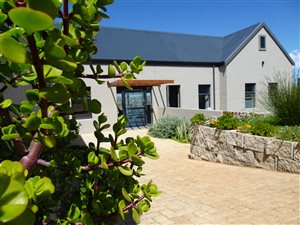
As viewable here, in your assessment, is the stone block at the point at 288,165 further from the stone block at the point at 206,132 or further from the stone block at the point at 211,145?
the stone block at the point at 206,132

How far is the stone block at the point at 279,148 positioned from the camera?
588 centimetres

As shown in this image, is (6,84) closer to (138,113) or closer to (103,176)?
(103,176)

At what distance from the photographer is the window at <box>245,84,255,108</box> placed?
65.5 feet

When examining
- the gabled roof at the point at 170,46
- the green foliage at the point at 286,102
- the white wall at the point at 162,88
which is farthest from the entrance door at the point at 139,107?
the green foliage at the point at 286,102

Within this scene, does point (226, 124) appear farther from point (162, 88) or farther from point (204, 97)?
point (204, 97)

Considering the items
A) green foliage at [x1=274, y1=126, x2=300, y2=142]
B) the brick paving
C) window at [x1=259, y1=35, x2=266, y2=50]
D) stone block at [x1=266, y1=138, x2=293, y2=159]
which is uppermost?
window at [x1=259, y1=35, x2=266, y2=50]

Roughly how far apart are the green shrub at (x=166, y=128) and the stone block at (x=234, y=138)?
599 cm

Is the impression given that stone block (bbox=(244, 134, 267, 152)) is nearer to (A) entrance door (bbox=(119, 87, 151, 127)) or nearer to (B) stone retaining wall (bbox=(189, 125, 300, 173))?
(B) stone retaining wall (bbox=(189, 125, 300, 173))

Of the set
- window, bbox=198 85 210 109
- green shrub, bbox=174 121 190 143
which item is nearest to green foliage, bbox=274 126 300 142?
green shrub, bbox=174 121 190 143

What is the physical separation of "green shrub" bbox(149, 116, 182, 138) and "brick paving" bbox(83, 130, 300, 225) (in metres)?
5.98

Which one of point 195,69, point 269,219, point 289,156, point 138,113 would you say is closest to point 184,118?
point 138,113

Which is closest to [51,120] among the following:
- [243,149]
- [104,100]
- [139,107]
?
[243,149]

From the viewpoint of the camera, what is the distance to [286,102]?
24.0 ft

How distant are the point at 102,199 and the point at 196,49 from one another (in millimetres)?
18989
